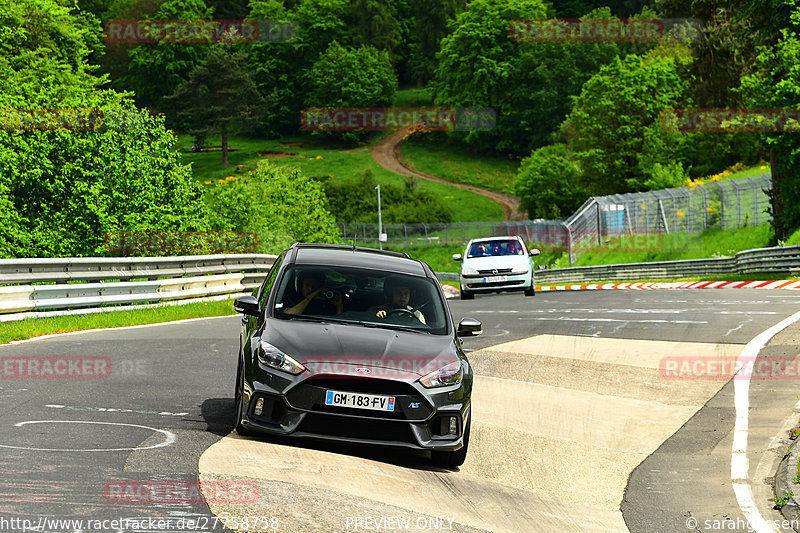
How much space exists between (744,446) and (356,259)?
3.90m

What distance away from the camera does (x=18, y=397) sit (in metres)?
9.04

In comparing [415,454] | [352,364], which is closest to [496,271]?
[415,454]

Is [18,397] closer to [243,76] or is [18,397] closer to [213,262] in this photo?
[213,262]

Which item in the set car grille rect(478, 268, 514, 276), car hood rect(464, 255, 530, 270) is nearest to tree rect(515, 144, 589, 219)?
car hood rect(464, 255, 530, 270)

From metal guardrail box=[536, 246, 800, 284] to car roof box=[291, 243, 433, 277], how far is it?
928 inches

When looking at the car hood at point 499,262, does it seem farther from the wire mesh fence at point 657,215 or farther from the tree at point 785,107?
the tree at point 785,107

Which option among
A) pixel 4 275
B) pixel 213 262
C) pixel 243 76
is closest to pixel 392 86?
pixel 243 76

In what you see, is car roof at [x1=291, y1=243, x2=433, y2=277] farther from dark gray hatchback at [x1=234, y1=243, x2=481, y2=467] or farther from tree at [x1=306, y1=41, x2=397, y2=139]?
tree at [x1=306, y1=41, x2=397, y2=139]

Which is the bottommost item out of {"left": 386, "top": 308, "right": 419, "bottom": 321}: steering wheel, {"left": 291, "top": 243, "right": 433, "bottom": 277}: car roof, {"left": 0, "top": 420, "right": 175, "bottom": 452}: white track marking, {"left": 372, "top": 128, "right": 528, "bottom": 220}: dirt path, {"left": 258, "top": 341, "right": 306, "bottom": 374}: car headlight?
{"left": 372, "top": 128, "right": 528, "bottom": 220}: dirt path

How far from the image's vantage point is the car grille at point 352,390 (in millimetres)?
7062

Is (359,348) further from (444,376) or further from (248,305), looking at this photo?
(248,305)

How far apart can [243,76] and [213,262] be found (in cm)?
10110

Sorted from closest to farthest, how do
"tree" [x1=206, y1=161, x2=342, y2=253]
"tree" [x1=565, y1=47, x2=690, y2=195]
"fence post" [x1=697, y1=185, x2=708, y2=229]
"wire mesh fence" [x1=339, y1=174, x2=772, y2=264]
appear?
"wire mesh fence" [x1=339, y1=174, x2=772, y2=264], "fence post" [x1=697, y1=185, x2=708, y2=229], "tree" [x1=206, y1=161, x2=342, y2=253], "tree" [x1=565, y1=47, x2=690, y2=195]

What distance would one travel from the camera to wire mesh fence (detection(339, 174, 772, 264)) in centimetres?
4300
